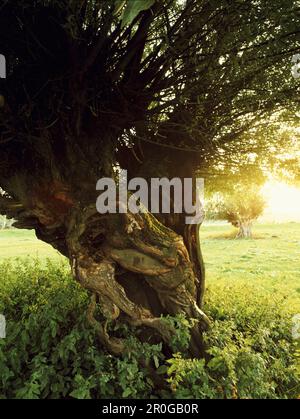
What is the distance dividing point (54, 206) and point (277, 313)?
546cm

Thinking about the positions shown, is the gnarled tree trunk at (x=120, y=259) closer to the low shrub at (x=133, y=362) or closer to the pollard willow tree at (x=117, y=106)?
the pollard willow tree at (x=117, y=106)

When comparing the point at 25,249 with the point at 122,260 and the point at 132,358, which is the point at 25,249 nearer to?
the point at 122,260

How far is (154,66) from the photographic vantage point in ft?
15.9

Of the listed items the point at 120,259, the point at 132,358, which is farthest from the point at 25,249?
the point at 132,358

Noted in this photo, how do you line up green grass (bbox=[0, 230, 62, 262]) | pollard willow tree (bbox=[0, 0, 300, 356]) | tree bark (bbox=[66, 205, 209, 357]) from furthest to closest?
green grass (bbox=[0, 230, 62, 262]) < tree bark (bbox=[66, 205, 209, 357]) < pollard willow tree (bbox=[0, 0, 300, 356])

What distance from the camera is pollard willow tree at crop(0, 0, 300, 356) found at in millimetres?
4191

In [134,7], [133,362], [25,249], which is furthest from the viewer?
[25,249]

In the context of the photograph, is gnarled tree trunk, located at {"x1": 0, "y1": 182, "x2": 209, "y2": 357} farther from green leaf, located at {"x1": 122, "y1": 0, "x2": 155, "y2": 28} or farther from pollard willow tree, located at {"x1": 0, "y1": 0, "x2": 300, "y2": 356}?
green leaf, located at {"x1": 122, "y1": 0, "x2": 155, "y2": 28}

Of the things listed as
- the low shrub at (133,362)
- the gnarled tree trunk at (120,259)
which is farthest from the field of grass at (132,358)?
the gnarled tree trunk at (120,259)

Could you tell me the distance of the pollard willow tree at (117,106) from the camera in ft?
13.8

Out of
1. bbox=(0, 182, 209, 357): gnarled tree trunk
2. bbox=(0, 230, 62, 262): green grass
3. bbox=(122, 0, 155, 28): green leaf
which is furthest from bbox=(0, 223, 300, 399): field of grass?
bbox=(0, 230, 62, 262): green grass

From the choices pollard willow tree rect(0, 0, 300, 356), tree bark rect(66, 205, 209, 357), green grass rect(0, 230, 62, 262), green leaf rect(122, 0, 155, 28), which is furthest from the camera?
green grass rect(0, 230, 62, 262)

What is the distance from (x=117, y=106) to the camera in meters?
5.09

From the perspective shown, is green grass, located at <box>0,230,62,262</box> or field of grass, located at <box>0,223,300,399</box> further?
green grass, located at <box>0,230,62,262</box>
